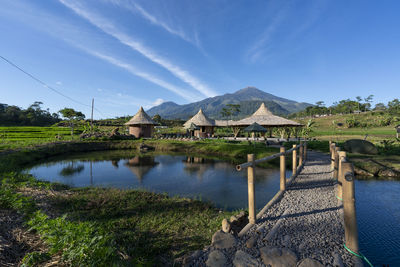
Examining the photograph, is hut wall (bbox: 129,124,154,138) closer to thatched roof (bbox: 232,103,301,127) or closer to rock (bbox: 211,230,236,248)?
thatched roof (bbox: 232,103,301,127)

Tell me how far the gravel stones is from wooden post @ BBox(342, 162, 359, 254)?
63.6 inches

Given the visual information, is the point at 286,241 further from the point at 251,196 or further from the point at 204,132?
the point at 204,132

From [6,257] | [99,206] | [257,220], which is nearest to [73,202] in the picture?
[99,206]

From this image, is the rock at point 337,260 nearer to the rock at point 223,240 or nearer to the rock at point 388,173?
the rock at point 223,240

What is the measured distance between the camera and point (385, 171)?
834 cm

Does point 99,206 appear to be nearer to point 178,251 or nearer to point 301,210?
point 178,251

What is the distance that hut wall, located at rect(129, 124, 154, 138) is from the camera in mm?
27481

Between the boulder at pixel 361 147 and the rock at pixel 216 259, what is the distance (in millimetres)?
14791

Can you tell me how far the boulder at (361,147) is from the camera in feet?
40.5

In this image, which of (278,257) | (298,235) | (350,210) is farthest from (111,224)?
(350,210)

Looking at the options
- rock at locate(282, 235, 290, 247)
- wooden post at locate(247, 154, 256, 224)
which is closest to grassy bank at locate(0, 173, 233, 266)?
wooden post at locate(247, 154, 256, 224)

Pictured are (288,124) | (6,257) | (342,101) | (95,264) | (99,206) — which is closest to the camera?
(95,264)

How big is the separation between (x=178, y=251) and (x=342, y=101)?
11730 centimetres

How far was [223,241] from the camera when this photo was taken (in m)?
2.83
